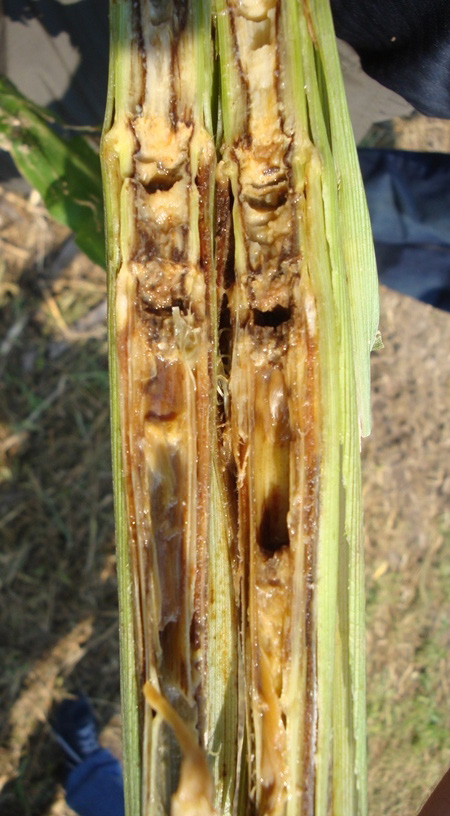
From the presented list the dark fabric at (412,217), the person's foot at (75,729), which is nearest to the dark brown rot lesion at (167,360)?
the dark fabric at (412,217)

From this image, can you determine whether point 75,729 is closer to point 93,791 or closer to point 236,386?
point 93,791

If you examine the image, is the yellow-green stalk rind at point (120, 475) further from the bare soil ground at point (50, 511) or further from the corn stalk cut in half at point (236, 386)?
the bare soil ground at point (50, 511)

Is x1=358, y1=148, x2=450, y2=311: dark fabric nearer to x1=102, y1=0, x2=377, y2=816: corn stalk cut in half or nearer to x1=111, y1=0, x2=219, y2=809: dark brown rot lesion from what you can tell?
x1=102, y1=0, x2=377, y2=816: corn stalk cut in half

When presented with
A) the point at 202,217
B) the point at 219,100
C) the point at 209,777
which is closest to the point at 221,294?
the point at 202,217

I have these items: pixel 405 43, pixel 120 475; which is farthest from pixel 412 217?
pixel 120 475

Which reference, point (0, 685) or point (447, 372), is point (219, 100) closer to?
point (447, 372)
